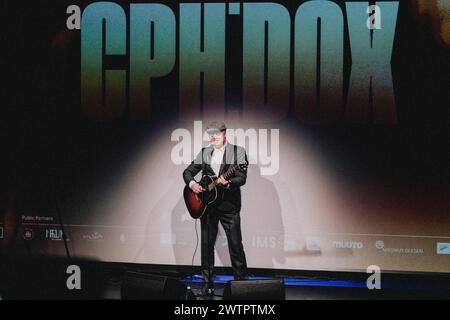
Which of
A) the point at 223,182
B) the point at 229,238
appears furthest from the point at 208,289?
the point at 223,182

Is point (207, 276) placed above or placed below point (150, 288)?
below

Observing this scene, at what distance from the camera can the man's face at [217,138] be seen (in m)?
4.71

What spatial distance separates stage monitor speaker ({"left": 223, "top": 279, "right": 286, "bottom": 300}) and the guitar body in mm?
1126

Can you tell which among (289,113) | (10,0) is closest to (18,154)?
(10,0)

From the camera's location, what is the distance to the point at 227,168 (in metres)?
4.65

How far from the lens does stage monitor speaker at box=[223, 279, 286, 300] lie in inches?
142

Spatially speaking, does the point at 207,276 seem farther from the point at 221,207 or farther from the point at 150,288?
the point at 150,288

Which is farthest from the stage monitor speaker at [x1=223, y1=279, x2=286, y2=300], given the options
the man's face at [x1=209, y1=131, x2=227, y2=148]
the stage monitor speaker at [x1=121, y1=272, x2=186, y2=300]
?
the man's face at [x1=209, y1=131, x2=227, y2=148]

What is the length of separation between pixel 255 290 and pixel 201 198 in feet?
4.16

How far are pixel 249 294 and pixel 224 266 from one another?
74.1 inches

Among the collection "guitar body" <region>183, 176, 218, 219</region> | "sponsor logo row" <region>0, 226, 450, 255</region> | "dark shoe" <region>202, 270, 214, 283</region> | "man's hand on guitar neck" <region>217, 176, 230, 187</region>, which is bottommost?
"dark shoe" <region>202, 270, 214, 283</region>

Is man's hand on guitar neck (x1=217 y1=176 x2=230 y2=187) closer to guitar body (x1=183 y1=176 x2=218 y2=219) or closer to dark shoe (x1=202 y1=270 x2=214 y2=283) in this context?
guitar body (x1=183 y1=176 x2=218 y2=219)

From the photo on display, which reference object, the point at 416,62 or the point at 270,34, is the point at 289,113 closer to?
the point at 270,34

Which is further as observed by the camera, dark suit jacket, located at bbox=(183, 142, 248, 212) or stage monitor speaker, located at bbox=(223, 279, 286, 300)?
dark suit jacket, located at bbox=(183, 142, 248, 212)
